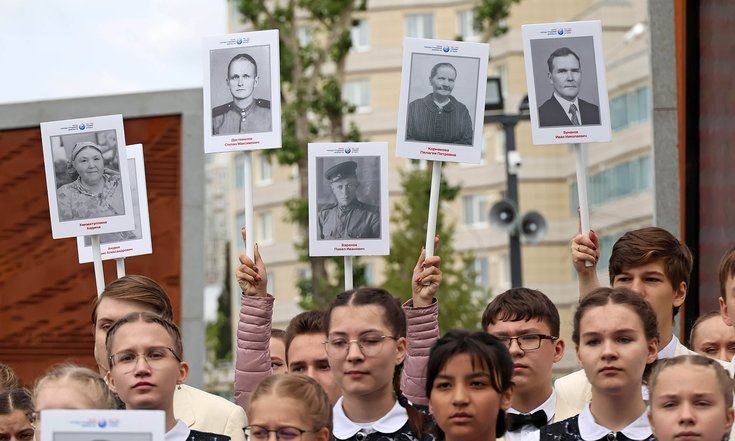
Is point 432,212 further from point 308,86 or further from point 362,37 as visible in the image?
point 362,37

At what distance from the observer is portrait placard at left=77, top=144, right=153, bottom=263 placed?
9.53 m

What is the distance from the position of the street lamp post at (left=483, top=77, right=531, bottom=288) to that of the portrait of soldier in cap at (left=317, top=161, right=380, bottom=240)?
8.62 metres

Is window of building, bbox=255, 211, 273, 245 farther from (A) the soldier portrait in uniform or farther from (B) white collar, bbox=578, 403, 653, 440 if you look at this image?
(B) white collar, bbox=578, 403, 653, 440

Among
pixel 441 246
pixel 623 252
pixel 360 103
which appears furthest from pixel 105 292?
pixel 360 103

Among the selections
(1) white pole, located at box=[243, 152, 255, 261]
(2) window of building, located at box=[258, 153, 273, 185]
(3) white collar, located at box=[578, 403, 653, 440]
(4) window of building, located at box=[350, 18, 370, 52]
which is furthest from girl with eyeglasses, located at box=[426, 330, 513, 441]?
(2) window of building, located at box=[258, 153, 273, 185]

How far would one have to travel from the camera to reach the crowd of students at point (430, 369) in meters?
6.59

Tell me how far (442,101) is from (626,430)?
2.43m

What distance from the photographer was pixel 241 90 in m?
8.85

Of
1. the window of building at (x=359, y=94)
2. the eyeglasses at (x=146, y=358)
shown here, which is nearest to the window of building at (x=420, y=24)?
the window of building at (x=359, y=94)

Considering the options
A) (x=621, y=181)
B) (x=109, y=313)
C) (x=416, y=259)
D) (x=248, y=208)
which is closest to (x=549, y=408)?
(x=248, y=208)

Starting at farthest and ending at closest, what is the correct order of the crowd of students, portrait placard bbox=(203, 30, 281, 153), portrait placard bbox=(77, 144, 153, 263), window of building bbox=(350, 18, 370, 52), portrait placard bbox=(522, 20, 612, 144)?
window of building bbox=(350, 18, 370, 52) < portrait placard bbox=(77, 144, 153, 263) < portrait placard bbox=(203, 30, 281, 153) < portrait placard bbox=(522, 20, 612, 144) < the crowd of students

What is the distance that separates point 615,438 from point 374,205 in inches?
94.4

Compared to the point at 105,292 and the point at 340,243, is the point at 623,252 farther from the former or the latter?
the point at 105,292

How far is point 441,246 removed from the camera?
136 ft
